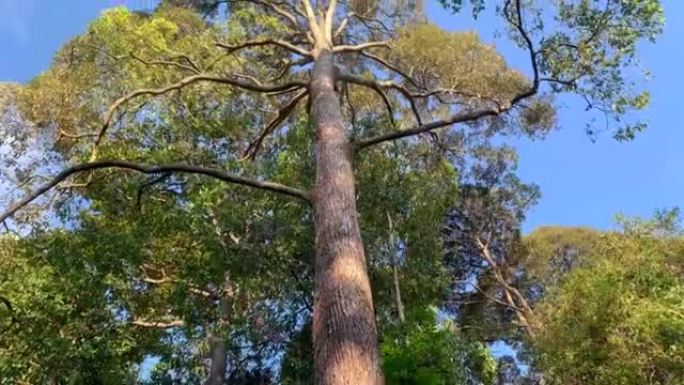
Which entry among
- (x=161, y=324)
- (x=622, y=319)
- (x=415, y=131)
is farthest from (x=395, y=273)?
(x=415, y=131)

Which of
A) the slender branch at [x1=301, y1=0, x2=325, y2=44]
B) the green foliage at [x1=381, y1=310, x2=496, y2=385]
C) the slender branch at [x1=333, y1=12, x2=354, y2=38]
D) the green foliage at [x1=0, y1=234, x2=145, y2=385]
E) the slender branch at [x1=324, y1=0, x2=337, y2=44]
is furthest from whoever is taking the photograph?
the slender branch at [x1=333, y1=12, x2=354, y2=38]

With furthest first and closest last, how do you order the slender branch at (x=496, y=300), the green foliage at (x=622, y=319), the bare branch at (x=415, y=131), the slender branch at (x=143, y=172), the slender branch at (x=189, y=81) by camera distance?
1. the slender branch at (x=496, y=300)
2. the green foliage at (x=622, y=319)
3. the slender branch at (x=189, y=81)
4. the bare branch at (x=415, y=131)
5. the slender branch at (x=143, y=172)

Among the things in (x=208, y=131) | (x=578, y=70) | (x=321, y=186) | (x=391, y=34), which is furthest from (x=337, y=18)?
(x=321, y=186)

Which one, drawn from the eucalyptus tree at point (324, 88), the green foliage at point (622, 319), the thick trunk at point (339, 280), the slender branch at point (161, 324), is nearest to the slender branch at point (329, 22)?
the eucalyptus tree at point (324, 88)

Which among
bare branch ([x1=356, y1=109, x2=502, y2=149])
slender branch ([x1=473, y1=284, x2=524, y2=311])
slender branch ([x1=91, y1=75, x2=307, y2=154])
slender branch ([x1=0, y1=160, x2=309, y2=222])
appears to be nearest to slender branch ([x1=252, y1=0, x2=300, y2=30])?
slender branch ([x1=91, y1=75, x2=307, y2=154])

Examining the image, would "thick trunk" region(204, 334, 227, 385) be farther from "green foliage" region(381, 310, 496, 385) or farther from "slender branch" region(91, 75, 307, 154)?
"slender branch" region(91, 75, 307, 154)

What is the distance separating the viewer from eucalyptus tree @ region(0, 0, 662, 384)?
Result: 367 centimetres

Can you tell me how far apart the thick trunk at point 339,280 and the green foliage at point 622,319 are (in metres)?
5.22

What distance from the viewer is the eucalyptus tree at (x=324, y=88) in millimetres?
3668

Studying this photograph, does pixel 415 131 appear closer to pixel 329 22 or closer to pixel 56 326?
pixel 329 22

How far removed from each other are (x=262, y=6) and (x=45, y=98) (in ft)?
11.3

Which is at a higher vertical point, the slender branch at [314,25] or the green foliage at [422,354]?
the slender branch at [314,25]

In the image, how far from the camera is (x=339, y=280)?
3.44 m

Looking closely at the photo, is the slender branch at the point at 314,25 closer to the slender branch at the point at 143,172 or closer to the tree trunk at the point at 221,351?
the slender branch at the point at 143,172
